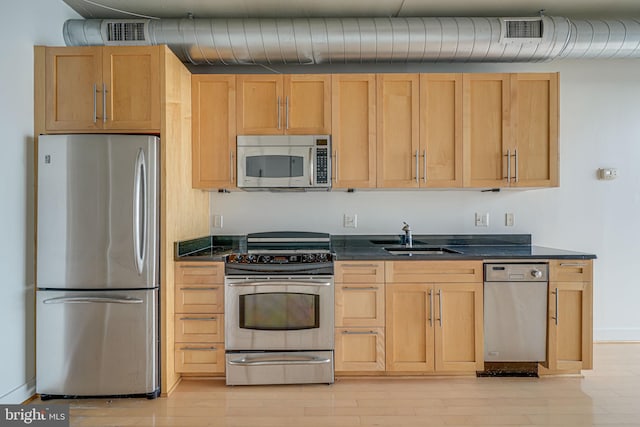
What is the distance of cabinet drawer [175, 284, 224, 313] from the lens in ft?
9.55

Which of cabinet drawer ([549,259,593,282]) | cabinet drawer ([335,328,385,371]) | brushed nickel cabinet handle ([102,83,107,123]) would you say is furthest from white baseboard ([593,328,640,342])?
brushed nickel cabinet handle ([102,83,107,123])

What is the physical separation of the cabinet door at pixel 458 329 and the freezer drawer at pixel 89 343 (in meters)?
2.06

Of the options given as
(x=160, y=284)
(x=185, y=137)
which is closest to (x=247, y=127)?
(x=185, y=137)

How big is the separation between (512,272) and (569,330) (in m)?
0.60

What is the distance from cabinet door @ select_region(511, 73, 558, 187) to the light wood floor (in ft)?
5.05

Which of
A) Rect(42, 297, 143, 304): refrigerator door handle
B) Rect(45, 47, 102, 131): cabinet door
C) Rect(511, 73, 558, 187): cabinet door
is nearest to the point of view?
Rect(42, 297, 143, 304): refrigerator door handle

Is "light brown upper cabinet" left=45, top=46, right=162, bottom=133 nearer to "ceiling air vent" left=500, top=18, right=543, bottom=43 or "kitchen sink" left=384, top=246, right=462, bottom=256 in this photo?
"kitchen sink" left=384, top=246, right=462, bottom=256

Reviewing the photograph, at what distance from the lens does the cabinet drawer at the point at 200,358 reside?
115 inches

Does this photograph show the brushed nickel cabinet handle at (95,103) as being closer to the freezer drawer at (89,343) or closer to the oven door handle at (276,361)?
the freezer drawer at (89,343)

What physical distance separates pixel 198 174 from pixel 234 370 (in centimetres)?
154

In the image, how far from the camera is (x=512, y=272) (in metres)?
2.93

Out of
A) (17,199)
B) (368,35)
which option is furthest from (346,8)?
(17,199)

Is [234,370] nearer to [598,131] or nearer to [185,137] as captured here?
[185,137]

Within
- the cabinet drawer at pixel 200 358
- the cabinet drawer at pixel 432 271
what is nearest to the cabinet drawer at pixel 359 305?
the cabinet drawer at pixel 432 271
